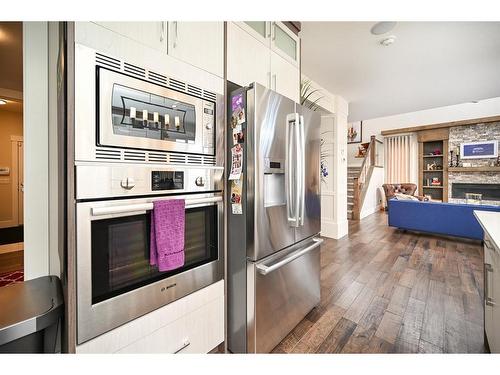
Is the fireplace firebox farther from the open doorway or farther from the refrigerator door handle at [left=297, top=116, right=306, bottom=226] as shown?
the open doorway

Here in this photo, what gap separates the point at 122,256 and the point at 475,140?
29.8 ft

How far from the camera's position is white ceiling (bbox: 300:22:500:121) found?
239 centimetres

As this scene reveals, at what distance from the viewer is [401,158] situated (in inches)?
308

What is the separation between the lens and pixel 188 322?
1.21m

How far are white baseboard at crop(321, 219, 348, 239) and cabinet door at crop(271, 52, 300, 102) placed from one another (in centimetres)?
291

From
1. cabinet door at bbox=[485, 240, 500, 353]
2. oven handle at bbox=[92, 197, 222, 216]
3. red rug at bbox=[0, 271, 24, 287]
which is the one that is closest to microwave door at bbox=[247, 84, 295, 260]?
oven handle at bbox=[92, 197, 222, 216]

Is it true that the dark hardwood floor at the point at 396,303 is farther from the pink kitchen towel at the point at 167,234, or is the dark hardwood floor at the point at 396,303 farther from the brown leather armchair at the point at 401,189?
the brown leather armchair at the point at 401,189

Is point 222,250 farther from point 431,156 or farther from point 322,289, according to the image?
point 431,156

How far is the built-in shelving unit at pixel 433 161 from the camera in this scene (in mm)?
6930

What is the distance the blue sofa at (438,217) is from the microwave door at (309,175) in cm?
340

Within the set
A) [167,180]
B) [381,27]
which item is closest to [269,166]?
[167,180]
